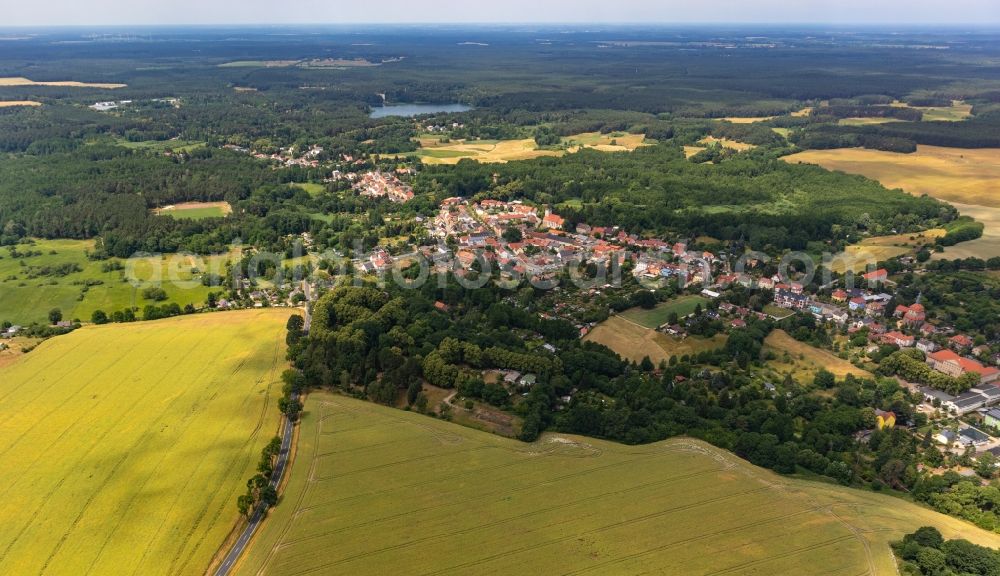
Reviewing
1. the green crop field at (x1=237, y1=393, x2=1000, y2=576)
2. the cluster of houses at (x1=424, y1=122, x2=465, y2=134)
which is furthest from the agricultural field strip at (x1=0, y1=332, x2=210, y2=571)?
the cluster of houses at (x1=424, y1=122, x2=465, y2=134)

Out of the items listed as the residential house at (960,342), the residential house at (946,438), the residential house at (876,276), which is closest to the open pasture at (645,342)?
the residential house at (946,438)

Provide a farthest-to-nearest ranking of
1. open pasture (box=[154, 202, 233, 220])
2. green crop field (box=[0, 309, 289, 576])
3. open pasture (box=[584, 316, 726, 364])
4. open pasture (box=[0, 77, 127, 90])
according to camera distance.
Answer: open pasture (box=[0, 77, 127, 90]) < open pasture (box=[154, 202, 233, 220]) < open pasture (box=[584, 316, 726, 364]) < green crop field (box=[0, 309, 289, 576])

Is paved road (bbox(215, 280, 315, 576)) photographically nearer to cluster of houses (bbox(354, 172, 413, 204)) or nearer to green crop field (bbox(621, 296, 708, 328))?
green crop field (bbox(621, 296, 708, 328))

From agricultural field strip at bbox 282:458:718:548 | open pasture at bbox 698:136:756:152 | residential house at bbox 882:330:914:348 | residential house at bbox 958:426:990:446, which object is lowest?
residential house at bbox 958:426:990:446

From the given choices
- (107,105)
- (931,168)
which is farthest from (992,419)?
(107,105)

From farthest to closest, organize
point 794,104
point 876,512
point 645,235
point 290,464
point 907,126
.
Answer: point 794,104 → point 907,126 → point 645,235 → point 290,464 → point 876,512

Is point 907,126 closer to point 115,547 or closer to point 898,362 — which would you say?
point 898,362

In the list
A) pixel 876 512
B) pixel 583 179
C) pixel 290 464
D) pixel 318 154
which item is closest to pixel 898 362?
pixel 876 512
